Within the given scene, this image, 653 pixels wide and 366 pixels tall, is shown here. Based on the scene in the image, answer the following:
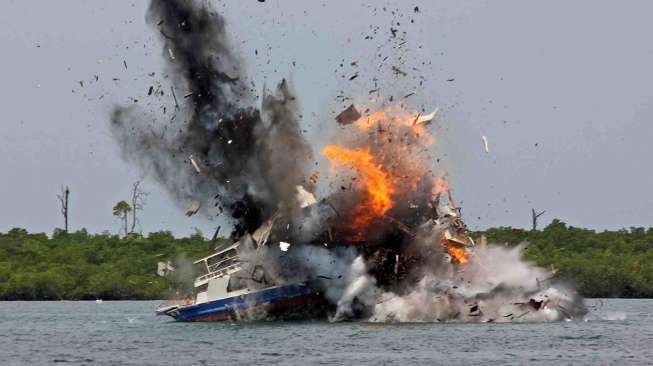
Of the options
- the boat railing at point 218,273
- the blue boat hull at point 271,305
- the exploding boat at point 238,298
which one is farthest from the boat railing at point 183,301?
the blue boat hull at point 271,305

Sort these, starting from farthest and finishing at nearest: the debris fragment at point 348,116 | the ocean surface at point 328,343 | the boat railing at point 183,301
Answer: the boat railing at point 183,301
the debris fragment at point 348,116
the ocean surface at point 328,343

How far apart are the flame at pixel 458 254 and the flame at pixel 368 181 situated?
617 centimetres

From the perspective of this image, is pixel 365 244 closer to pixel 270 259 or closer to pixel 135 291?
pixel 270 259

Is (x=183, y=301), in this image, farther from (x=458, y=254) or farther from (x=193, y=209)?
(x=458, y=254)

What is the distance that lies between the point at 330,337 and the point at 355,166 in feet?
50.0

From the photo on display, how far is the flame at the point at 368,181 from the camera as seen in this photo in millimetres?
116750

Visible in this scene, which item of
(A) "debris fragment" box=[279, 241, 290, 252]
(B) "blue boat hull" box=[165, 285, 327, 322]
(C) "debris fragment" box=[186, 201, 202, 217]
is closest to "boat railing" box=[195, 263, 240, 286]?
(B) "blue boat hull" box=[165, 285, 327, 322]

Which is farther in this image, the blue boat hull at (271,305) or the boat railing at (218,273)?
the boat railing at (218,273)

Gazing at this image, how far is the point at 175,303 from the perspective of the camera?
132 meters

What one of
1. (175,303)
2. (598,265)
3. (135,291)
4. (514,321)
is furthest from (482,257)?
(135,291)

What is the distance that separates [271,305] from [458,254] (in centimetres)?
1578

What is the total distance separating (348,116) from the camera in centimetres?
11625

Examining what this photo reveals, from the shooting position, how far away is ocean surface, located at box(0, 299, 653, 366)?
93.7 meters

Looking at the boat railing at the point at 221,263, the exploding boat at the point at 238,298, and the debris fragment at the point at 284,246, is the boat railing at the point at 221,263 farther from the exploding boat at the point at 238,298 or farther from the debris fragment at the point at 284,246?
the debris fragment at the point at 284,246
